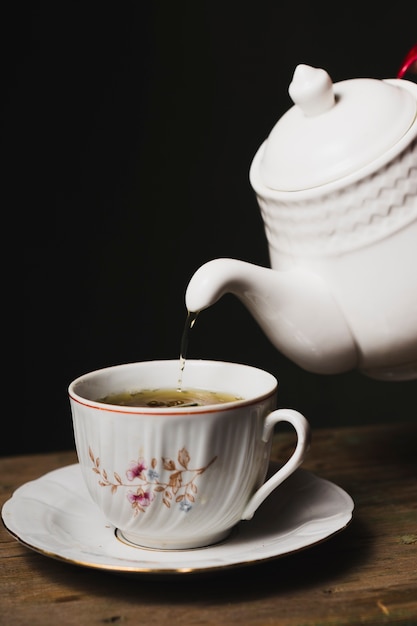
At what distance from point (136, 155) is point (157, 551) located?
1.09 metres

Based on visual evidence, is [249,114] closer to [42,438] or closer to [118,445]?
[42,438]

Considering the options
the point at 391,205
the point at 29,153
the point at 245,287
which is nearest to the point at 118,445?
the point at 245,287

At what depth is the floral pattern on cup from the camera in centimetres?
74

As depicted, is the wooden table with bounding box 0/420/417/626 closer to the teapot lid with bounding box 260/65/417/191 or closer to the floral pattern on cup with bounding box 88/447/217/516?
the floral pattern on cup with bounding box 88/447/217/516

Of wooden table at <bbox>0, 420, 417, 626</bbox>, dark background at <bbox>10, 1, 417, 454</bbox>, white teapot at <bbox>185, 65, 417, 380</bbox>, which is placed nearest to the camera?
wooden table at <bbox>0, 420, 417, 626</bbox>

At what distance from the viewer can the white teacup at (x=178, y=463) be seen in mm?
732

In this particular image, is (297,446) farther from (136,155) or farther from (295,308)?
(136,155)

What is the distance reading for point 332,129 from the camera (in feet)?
2.74

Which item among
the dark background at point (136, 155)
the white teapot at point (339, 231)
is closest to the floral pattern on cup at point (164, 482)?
the white teapot at point (339, 231)

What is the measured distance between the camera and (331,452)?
1106 mm

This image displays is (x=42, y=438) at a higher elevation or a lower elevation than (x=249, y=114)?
lower

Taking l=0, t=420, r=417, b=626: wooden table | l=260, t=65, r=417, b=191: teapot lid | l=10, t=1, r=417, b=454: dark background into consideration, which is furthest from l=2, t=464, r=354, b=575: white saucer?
l=10, t=1, r=417, b=454: dark background

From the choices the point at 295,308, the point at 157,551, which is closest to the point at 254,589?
the point at 157,551

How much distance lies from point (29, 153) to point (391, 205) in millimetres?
1001
